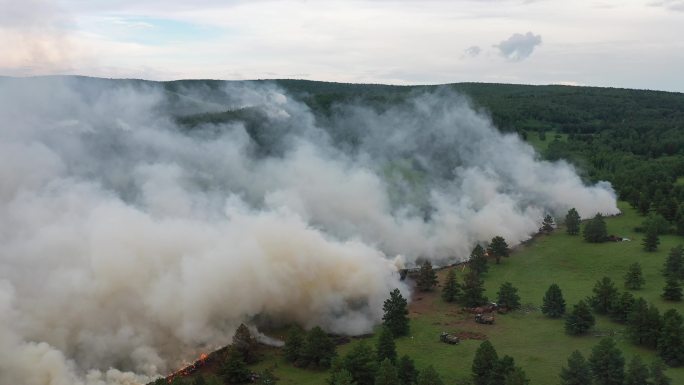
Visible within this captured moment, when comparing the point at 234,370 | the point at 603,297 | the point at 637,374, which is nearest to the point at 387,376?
the point at 234,370

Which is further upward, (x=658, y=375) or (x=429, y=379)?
(x=658, y=375)

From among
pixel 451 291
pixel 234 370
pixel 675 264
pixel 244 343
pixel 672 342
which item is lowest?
pixel 234 370

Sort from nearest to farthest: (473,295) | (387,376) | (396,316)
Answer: (387,376) < (396,316) < (473,295)

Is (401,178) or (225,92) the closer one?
(401,178)

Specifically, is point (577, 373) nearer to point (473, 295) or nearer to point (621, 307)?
point (621, 307)

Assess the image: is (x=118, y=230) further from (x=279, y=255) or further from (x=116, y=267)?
(x=279, y=255)

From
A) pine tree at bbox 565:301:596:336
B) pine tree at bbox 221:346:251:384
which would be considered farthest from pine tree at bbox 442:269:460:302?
pine tree at bbox 221:346:251:384

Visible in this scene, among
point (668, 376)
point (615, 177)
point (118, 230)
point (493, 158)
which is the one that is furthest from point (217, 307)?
point (615, 177)

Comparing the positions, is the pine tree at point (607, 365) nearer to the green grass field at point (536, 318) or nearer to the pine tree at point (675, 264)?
the green grass field at point (536, 318)
